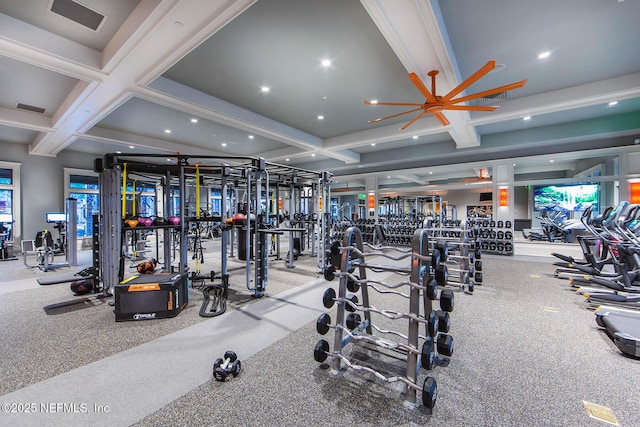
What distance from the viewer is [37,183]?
8781 millimetres

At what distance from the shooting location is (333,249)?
2.34 meters

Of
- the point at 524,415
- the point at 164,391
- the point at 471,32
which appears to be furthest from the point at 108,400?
the point at 471,32

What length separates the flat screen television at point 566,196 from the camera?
911 centimetres

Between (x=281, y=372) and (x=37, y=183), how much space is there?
464 inches

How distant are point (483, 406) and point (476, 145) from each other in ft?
27.0

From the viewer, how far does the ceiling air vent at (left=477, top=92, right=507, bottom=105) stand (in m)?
5.41

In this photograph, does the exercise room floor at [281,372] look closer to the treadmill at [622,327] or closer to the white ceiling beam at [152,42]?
the treadmill at [622,327]

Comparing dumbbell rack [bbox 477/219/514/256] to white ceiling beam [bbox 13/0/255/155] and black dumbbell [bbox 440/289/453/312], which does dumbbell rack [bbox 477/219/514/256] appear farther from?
white ceiling beam [bbox 13/0/255/155]

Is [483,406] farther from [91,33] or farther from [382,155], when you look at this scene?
[382,155]

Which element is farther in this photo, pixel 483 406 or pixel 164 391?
pixel 164 391

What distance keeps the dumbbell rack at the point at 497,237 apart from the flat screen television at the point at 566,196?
200 centimetres

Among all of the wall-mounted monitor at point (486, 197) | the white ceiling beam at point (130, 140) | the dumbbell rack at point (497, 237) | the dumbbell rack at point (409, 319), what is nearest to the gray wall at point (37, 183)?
the white ceiling beam at point (130, 140)

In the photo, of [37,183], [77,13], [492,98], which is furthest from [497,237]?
[37,183]

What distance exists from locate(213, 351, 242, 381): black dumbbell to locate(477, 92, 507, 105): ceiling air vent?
6.68 m
